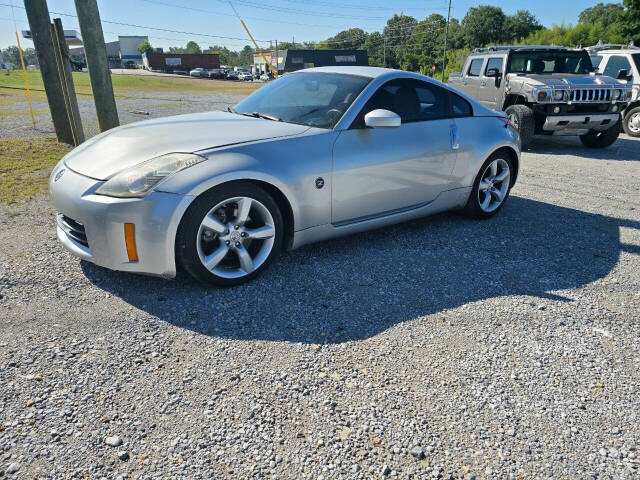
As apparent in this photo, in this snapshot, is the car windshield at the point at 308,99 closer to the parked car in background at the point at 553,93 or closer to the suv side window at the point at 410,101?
the suv side window at the point at 410,101

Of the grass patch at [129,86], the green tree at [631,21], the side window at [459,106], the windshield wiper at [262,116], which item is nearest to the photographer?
the windshield wiper at [262,116]

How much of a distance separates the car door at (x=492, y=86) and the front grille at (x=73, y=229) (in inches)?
346

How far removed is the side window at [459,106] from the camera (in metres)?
4.45

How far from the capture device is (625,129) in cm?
1127

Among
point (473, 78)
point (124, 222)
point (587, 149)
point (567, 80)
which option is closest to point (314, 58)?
point (473, 78)

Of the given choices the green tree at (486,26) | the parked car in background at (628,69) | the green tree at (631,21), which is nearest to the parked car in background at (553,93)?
the parked car in background at (628,69)

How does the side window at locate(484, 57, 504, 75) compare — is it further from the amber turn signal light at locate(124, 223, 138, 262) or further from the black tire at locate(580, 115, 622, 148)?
the amber turn signal light at locate(124, 223, 138, 262)

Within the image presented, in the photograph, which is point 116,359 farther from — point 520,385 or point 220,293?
point 520,385

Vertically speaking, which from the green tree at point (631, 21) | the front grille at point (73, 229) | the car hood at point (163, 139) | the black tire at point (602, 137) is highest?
the green tree at point (631, 21)

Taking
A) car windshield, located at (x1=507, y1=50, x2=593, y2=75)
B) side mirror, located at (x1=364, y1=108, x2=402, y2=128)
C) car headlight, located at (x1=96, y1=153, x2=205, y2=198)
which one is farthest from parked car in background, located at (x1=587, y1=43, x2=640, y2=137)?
car headlight, located at (x1=96, y1=153, x2=205, y2=198)

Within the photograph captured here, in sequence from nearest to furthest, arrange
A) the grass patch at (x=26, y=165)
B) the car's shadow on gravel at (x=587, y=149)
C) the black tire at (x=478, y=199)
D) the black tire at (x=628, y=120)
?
the black tire at (x=478, y=199)
the grass patch at (x=26, y=165)
the car's shadow on gravel at (x=587, y=149)
the black tire at (x=628, y=120)

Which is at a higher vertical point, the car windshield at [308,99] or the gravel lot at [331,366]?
the car windshield at [308,99]

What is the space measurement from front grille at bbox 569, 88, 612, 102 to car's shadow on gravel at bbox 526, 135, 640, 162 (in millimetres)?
950

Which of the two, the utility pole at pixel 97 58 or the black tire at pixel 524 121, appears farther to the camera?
the black tire at pixel 524 121
